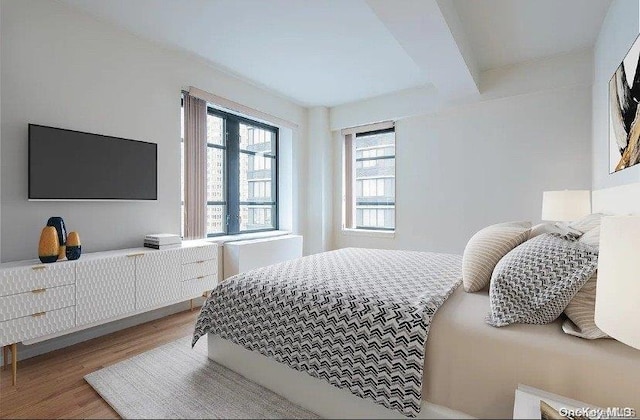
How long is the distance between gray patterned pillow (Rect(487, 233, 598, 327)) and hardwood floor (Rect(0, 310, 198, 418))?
177 cm

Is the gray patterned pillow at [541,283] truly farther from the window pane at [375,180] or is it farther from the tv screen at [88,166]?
the window pane at [375,180]

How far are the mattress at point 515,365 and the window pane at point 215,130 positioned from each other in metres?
3.16

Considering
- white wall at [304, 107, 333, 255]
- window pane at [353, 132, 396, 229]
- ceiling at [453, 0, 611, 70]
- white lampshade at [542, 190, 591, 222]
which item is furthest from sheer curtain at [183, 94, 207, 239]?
white lampshade at [542, 190, 591, 222]

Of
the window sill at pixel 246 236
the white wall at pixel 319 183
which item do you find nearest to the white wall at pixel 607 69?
the white wall at pixel 319 183

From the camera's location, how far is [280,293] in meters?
1.56

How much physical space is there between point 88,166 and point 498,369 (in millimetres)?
2757

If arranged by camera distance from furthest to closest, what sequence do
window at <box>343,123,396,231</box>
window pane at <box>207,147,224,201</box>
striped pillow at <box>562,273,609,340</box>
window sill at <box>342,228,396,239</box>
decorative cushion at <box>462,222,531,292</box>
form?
window at <box>343,123,396,231</box> → window sill at <box>342,228,396,239</box> → window pane at <box>207,147,224,201</box> → decorative cushion at <box>462,222,531,292</box> → striped pillow at <box>562,273,609,340</box>

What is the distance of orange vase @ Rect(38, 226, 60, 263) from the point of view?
189cm

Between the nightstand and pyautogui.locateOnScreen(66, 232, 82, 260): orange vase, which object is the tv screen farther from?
the nightstand

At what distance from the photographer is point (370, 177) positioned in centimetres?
443

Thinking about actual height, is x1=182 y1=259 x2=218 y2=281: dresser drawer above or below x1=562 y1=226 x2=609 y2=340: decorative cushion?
below

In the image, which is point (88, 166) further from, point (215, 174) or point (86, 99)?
point (215, 174)

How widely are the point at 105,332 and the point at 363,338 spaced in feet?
7.27

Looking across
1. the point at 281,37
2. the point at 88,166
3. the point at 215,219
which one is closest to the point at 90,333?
the point at 88,166
